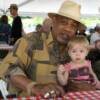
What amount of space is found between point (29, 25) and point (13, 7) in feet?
25.7

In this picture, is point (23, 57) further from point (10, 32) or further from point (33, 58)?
point (10, 32)

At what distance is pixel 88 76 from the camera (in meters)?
2.51

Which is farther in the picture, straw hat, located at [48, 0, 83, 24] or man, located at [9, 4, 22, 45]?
man, located at [9, 4, 22, 45]

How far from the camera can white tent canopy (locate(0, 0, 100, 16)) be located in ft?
45.4

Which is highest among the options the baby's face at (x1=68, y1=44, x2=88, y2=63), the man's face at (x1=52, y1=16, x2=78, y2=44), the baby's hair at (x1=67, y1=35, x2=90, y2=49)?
the man's face at (x1=52, y1=16, x2=78, y2=44)

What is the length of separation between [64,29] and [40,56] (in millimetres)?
269

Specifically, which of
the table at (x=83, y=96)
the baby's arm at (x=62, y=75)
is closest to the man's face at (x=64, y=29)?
the baby's arm at (x=62, y=75)

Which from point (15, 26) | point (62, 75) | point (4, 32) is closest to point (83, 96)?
point (62, 75)

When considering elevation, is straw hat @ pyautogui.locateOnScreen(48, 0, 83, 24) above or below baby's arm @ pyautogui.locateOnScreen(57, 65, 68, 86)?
above

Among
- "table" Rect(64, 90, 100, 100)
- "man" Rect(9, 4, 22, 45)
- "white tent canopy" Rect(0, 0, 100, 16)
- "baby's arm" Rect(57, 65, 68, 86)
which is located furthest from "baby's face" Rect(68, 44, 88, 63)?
"white tent canopy" Rect(0, 0, 100, 16)

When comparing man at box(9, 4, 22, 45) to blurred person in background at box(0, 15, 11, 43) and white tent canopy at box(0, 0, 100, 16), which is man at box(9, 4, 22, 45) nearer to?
blurred person in background at box(0, 15, 11, 43)

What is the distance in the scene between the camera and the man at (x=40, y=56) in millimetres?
2334

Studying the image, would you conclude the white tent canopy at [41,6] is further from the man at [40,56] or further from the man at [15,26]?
the man at [40,56]

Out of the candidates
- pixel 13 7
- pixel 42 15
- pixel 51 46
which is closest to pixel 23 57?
pixel 51 46
